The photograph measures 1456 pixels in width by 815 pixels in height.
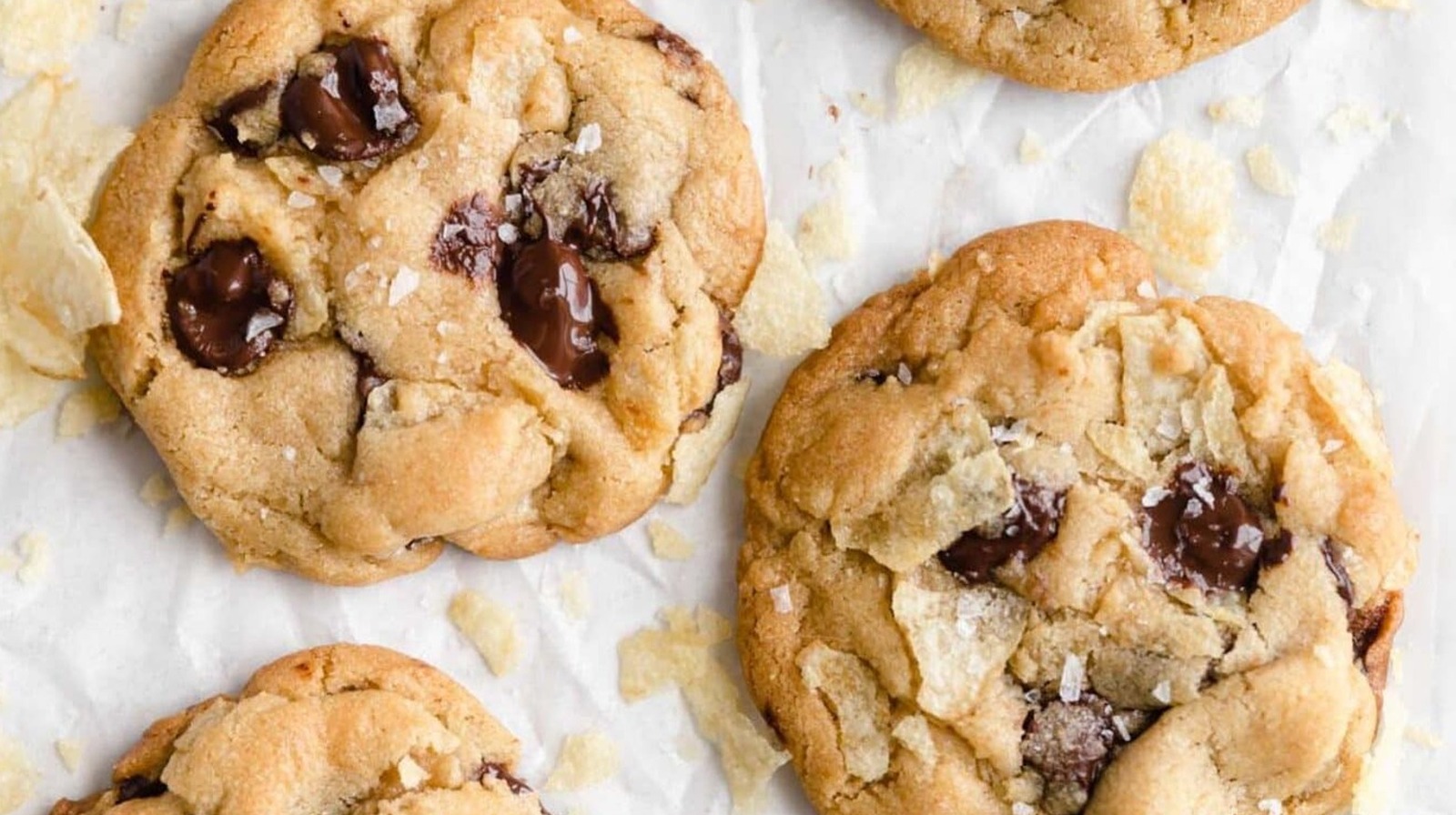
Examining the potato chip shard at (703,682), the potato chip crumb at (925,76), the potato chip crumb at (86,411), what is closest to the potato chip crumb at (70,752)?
the potato chip crumb at (86,411)

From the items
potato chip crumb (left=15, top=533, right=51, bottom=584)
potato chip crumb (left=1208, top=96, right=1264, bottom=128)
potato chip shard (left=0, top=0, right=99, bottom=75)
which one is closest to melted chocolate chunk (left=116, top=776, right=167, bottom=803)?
potato chip crumb (left=15, top=533, right=51, bottom=584)

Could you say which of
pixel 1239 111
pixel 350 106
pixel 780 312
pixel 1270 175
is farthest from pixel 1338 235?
pixel 350 106

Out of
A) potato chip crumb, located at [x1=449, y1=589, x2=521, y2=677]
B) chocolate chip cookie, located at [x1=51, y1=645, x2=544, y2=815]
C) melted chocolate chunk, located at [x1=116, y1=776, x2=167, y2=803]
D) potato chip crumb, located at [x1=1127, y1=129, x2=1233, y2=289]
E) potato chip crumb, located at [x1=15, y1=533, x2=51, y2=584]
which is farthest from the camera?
potato chip crumb, located at [x1=1127, y1=129, x2=1233, y2=289]

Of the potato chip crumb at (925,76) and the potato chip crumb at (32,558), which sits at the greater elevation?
the potato chip crumb at (925,76)

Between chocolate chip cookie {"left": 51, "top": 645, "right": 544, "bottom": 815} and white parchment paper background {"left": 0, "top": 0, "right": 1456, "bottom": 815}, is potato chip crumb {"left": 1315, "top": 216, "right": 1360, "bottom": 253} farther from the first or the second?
chocolate chip cookie {"left": 51, "top": 645, "right": 544, "bottom": 815}

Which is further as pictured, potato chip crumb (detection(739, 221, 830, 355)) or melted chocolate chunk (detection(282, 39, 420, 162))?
potato chip crumb (detection(739, 221, 830, 355))

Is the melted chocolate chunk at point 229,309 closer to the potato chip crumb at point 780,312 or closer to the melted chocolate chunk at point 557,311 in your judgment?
the melted chocolate chunk at point 557,311

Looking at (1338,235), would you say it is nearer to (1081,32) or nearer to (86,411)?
(1081,32)
